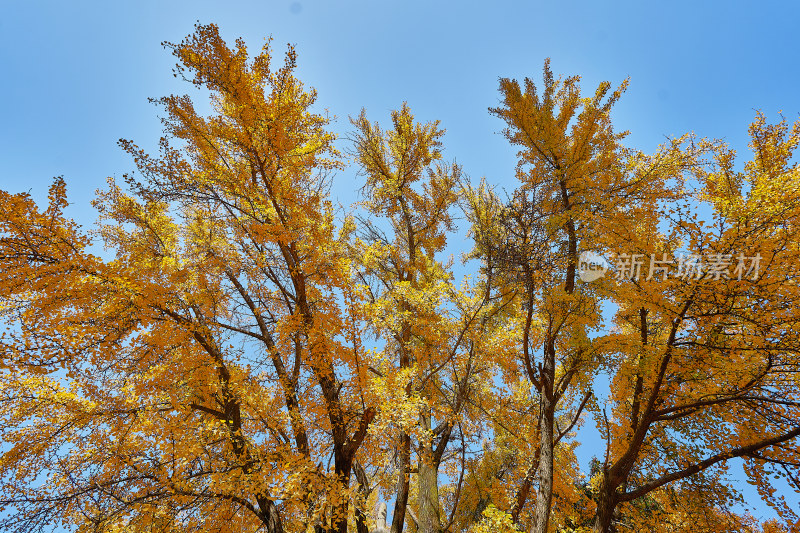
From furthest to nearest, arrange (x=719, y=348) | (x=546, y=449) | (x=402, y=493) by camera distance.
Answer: (x=402, y=493), (x=546, y=449), (x=719, y=348)

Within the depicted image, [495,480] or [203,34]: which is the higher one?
[203,34]

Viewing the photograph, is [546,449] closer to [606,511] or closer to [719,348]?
[606,511]

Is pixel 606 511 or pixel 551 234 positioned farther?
pixel 551 234

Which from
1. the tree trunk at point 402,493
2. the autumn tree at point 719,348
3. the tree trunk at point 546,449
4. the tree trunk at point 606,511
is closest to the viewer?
the autumn tree at point 719,348

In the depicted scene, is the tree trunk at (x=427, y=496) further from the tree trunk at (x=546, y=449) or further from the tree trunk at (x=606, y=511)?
the tree trunk at (x=606, y=511)

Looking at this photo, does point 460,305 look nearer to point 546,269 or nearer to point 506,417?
point 546,269

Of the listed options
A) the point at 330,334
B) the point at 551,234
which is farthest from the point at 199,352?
the point at 551,234

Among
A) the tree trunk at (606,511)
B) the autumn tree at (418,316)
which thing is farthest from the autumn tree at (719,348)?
the autumn tree at (418,316)

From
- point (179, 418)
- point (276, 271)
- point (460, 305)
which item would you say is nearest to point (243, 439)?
point (179, 418)

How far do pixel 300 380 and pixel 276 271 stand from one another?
6.95 ft

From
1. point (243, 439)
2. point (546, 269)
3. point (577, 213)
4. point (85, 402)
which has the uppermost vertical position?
point (577, 213)

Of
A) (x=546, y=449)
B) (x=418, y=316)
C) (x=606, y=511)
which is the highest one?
(x=418, y=316)

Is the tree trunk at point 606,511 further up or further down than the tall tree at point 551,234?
further down

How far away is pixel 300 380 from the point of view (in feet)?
20.4
